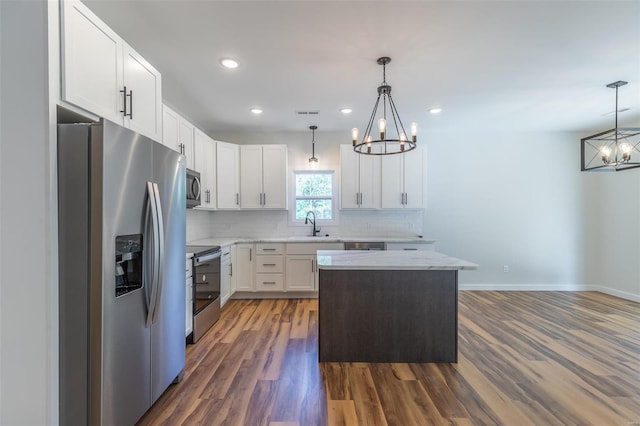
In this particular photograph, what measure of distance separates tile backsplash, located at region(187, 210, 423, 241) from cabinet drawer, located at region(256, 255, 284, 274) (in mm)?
636

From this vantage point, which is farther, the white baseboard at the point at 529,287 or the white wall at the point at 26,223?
the white baseboard at the point at 529,287

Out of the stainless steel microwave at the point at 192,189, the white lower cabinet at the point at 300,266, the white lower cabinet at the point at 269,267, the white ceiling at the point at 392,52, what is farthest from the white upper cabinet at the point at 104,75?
the white lower cabinet at the point at 300,266

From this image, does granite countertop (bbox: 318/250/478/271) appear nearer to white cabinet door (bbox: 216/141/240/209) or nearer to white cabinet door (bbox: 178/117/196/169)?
white cabinet door (bbox: 178/117/196/169)

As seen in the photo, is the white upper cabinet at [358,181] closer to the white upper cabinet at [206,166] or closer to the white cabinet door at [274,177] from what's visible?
the white cabinet door at [274,177]

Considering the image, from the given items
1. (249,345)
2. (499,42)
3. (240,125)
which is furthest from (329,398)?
(240,125)

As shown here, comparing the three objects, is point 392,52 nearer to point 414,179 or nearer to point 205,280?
point 414,179

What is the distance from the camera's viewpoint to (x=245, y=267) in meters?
4.29

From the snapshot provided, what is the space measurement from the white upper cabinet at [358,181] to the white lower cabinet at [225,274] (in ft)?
6.09

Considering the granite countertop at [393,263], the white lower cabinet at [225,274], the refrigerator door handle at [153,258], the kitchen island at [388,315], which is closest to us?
the refrigerator door handle at [153,258]

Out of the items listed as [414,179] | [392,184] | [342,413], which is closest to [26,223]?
[342,413]

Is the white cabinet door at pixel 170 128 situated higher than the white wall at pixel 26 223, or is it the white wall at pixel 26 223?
the white cabinet door at pixel 170 128

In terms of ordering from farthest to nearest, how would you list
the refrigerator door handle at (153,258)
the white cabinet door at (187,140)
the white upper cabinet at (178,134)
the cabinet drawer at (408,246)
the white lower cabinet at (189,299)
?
1. the cabinet drawer at (408,246)
2. the white cabinet door at (187,140)
3. the white upper cabinet at (178,134)
4. the white lower cabinet at (189,299)
5. the refrigerator door handle at (153,258)

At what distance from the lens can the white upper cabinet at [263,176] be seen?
14.9ft

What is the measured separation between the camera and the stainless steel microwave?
10.1 feet
